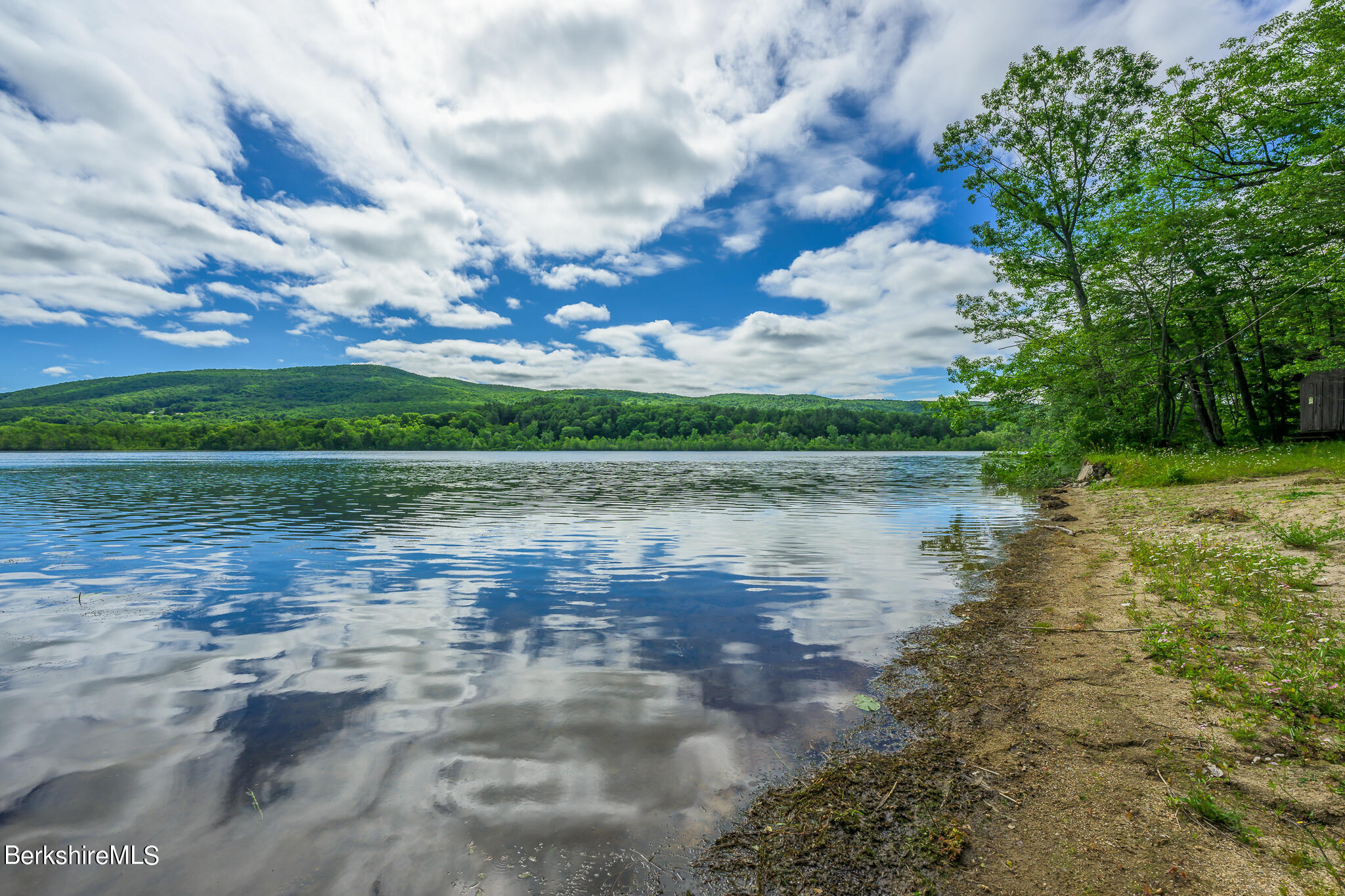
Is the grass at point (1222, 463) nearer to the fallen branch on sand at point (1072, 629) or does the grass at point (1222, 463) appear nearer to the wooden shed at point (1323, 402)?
the wooden shed at point (1323, 402)

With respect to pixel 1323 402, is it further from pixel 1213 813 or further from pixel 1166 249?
pixel 1213 813

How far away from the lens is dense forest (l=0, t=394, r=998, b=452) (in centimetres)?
15825

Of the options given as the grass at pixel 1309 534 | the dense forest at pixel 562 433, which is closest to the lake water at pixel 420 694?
the grass at pixel 1309 534

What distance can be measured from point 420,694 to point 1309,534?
621 inches

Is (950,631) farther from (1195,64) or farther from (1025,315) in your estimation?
(1195,64)

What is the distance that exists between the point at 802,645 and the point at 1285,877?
221 inches

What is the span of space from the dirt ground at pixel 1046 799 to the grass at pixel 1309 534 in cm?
379

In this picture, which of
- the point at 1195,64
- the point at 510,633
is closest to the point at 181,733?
the point at 510,633

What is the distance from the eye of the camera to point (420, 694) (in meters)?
7.18

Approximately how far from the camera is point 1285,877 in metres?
3.39

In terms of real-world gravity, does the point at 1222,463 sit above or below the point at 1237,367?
below

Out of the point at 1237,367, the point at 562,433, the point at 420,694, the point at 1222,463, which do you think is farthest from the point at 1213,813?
the point at 562,433

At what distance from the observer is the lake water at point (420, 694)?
4344 millimetres

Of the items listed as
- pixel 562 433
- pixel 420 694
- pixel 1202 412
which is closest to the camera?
pixel 420 694
